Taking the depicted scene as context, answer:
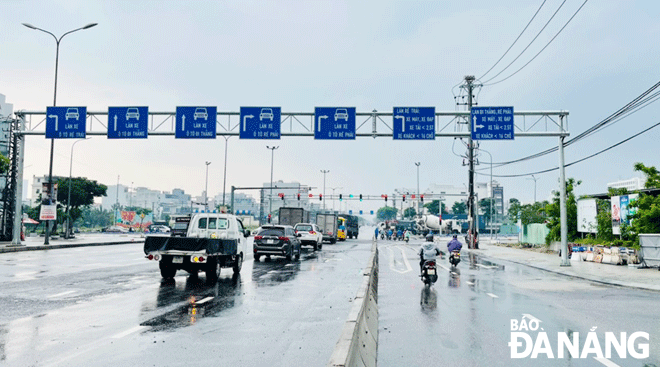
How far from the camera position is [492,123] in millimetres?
27500

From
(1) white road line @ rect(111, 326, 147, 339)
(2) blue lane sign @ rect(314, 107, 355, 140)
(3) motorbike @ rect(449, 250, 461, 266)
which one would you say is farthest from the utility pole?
(1) white road line @ rect(111, 326, 147, 339)

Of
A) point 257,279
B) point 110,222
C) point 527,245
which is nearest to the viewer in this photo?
point 257,279

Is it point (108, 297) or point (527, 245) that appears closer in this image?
point (108, 297)

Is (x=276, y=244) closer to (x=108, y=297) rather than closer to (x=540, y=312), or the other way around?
(x=108, y=297)

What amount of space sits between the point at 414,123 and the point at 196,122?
12341 millimetres

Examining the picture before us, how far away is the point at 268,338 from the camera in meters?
8.15

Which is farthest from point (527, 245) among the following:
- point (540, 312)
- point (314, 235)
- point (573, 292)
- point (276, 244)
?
point (540, 312)

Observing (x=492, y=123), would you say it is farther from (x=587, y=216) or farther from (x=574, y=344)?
(x=574, y=344)

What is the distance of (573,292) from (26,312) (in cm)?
1414

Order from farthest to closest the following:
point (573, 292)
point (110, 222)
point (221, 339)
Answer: point (110, 222)
point (573, 292)
point (221, 339)

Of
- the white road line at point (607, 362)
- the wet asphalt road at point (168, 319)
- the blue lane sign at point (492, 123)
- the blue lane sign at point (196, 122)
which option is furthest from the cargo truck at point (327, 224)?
the white road line at point (607, 362)

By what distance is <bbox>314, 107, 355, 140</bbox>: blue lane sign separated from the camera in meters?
28.9

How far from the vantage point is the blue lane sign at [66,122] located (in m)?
30.2

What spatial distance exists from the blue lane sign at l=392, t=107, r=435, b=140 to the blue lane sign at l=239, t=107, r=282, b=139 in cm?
657
